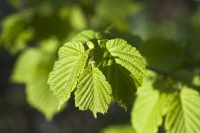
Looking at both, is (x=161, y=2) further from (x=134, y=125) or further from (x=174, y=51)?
(x=134, y=125)

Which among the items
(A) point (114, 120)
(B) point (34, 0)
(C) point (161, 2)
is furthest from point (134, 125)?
(C) point (161, 2)


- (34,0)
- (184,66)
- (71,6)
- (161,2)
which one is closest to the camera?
(184,66)

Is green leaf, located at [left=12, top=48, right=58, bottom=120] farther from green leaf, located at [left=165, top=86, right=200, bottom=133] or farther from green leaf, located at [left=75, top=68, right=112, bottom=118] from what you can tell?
green leaf, located at [left=75, top=68, right=112, bottom=118]

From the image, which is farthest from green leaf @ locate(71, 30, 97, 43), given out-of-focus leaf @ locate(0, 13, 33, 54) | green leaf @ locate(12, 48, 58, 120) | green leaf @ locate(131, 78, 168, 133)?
out-of-focus leaf @ locate(0, 13, 33, 54)

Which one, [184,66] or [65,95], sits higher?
[65,95]

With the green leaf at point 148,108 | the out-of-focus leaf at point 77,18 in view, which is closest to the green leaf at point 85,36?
the green leaf at point 148,108

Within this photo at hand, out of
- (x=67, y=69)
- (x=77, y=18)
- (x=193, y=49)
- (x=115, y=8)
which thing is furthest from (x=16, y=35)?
(x=67, y=69)
